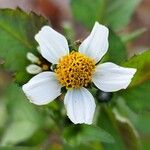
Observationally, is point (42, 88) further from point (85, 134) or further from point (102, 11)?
point (102, 11)

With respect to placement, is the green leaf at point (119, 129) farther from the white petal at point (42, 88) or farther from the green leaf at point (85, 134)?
the white petal at point (42, 88)

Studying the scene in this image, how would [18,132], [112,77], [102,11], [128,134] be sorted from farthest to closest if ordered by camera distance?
[18,132] → [102,11] → [128,134] → [112,77]

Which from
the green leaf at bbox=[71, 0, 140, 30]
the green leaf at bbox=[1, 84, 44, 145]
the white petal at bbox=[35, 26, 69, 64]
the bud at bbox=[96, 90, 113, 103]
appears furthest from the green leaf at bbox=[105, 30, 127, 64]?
the green leaf at bbox=[1, 84, 44, 145]

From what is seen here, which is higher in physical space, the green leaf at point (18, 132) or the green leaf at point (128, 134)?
the green leaf at point (128, 134)

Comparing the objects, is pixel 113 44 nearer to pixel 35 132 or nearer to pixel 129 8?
pixel 129 8

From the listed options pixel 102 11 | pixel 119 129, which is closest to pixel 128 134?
pixel 119 129

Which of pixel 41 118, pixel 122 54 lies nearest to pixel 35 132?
pixel 41 118

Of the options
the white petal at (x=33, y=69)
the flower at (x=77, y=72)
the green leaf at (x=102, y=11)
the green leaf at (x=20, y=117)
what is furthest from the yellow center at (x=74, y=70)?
the green leaf at (x=20, y=117)
